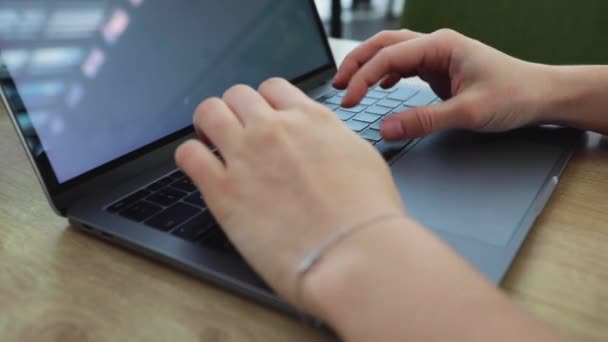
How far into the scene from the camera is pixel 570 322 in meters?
0.34

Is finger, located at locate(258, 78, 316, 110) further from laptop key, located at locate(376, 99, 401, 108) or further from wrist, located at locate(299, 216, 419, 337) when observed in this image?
laptop key, located at locate(376, 99, 401, 108)

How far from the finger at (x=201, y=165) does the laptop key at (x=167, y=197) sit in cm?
8

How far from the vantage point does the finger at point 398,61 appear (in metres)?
0.56

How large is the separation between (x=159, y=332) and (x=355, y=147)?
186mm

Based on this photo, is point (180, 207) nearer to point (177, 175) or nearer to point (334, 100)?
point (177, 175)

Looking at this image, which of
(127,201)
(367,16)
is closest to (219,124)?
(127,201)

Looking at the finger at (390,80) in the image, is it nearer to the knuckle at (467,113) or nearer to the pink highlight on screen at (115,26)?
the knuckle at (467,113)

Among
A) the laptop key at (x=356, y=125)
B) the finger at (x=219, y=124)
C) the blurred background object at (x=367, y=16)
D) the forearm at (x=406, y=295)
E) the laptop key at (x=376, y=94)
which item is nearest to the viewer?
the forearm at (x=406, y=295)

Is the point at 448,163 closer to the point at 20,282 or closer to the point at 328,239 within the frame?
the point at 328,239

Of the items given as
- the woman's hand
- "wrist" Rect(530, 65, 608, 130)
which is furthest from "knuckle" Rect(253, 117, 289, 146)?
"wrist" Rect(530, 65, 608, 130)

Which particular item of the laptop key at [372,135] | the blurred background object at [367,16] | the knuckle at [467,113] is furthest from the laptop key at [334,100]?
the blurred background object at [367,16]

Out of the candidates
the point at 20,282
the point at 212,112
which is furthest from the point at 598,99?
the point at 20,282

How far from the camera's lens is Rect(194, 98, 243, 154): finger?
389 millimetres

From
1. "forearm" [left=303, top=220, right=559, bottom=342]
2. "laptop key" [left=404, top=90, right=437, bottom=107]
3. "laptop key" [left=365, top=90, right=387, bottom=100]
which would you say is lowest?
"laptop key" [left=404, top=90, right=437, bottom=107]
